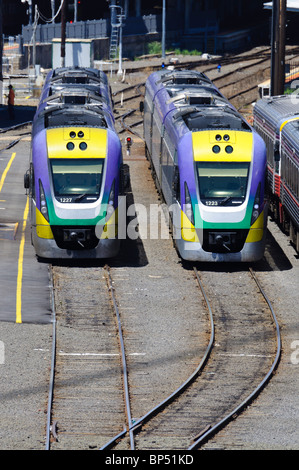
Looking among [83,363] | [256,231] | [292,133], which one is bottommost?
[83,363]

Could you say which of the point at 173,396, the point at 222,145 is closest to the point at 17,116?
the point at 222,145

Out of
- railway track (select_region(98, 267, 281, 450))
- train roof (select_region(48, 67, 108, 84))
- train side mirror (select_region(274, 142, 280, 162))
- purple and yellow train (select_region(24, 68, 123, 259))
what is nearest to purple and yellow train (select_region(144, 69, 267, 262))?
purple and yellow train (select_region(24, 68, 123, 259))

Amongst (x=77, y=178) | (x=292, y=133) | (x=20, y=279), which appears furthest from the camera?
(x=292, y=133)

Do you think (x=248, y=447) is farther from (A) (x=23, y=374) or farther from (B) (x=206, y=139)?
(B) (x=206, y=139)

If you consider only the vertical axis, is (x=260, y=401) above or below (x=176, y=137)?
below

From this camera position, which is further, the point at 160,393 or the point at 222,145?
the point at 222,145

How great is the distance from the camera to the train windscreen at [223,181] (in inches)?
977

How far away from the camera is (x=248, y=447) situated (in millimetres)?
15094

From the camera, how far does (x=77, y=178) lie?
25.0m

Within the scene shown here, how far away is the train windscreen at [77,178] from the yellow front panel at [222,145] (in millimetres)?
2488

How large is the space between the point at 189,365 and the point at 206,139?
8143mm

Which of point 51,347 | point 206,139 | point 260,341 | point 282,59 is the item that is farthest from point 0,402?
point 282,59

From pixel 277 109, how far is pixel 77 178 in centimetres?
995

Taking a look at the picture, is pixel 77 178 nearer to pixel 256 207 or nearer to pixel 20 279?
pixel 20 279
